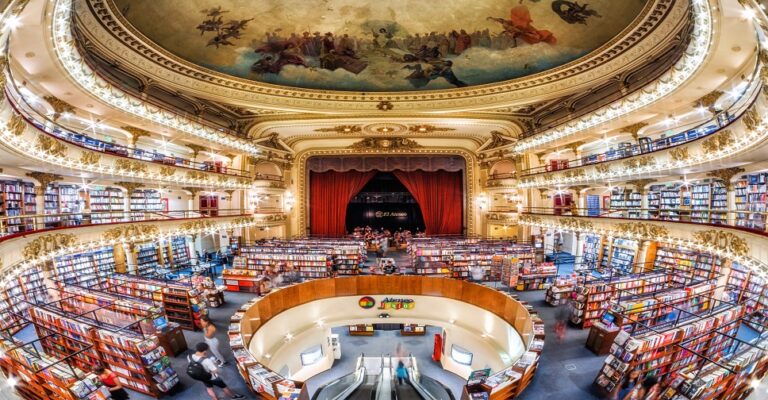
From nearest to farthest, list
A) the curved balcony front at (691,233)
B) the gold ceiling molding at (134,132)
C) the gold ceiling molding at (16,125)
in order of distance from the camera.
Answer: the gold ceiling molding at (16,125) < the curved balcony front at (691,233) < the gold ceiling molding at (134,132)

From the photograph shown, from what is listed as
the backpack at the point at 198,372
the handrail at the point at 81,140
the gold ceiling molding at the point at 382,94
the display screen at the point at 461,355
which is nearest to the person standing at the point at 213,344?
the backpack at the point at 198,372

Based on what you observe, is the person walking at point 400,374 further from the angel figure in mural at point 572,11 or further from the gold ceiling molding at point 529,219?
the angel figure in mural at point 572,11

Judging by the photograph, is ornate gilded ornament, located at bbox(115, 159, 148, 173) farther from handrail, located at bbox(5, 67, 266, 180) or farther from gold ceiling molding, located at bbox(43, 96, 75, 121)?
gold ceiling molding, located at bbox(43, 96, 75, 121)

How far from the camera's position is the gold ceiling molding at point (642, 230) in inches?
324

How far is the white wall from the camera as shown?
849 centimetres

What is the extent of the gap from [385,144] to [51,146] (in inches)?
519

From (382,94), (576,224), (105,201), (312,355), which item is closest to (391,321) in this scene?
(312,355)

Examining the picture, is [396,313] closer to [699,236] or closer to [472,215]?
[699,236]

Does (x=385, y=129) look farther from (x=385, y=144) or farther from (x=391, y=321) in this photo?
(x=391, y=321)

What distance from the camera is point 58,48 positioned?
6.45 m

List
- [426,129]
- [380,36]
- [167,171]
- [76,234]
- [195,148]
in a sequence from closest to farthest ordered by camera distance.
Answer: [76,234] < [380,36] < [167,171] < [195,148] < [426,129]

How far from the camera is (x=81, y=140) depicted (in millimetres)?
9523

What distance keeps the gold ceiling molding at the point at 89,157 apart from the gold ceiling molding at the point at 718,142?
44.9 feet

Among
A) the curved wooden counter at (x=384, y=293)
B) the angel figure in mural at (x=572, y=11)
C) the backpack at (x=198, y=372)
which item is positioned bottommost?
the curved wooden counter at (x=384, y=293)
